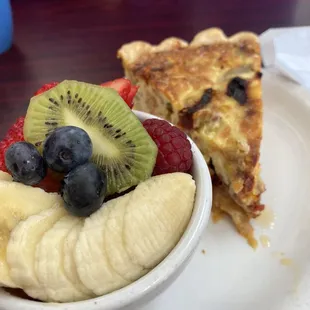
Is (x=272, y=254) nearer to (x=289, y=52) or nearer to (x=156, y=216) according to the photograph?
(x=156, y=216)

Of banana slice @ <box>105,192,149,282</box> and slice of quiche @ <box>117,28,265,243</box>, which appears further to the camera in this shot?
slice of quiche @ <box>117,28,265,243</box>

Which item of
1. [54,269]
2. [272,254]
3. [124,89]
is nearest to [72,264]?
[54,269]

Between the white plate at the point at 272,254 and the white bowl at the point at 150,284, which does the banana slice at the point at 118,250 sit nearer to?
the white bowl at the point at 150,284

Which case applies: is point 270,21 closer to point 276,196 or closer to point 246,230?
point 276,196

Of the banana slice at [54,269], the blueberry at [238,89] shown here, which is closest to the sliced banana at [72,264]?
the banana slice at [54,269]

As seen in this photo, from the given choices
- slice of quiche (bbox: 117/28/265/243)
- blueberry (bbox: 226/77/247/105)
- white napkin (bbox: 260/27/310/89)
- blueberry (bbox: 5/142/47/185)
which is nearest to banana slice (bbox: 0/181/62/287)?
blueberry (bbox: 5/142/47/185)

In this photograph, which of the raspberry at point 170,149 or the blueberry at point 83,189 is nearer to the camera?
the blueberry at point 83,189

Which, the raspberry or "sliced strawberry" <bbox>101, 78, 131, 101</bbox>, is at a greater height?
"sliced strawberry" <bbox>101, 78, 131, 101</bbox>

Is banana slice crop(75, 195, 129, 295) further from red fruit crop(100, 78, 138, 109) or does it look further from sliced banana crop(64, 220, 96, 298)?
red fruit crop(100, 78, 138, 109)
